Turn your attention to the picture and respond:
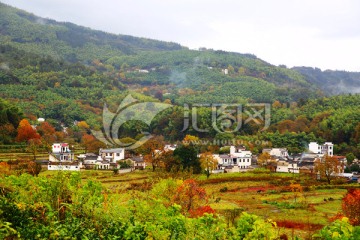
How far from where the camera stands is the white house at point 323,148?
168ft

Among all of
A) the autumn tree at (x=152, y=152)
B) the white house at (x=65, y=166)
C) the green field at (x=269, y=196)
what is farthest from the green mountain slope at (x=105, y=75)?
the green field at (x=269, y=196)

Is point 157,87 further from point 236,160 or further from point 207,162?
point 207,162

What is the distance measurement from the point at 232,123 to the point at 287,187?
103ft

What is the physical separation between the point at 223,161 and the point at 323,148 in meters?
13.7

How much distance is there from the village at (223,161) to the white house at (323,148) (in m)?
3.62

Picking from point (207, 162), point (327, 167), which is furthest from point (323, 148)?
point (207, 162)

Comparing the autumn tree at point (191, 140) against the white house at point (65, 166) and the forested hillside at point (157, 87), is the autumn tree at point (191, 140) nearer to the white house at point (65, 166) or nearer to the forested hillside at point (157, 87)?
the forested hillside at point (157, 87)

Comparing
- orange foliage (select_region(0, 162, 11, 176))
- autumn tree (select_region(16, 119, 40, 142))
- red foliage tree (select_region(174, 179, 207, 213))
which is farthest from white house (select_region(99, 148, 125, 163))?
red foliage tree (select_region(174, 179, 207, 213))

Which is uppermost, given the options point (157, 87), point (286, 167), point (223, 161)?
point (157, 87)

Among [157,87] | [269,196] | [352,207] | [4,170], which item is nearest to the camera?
[352,207]

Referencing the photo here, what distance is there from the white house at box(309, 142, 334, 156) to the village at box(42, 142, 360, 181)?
362 cm

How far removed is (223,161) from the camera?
46.2 m

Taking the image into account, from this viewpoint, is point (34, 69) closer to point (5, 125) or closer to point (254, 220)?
point (5, 125)

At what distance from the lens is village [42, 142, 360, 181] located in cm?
3950
